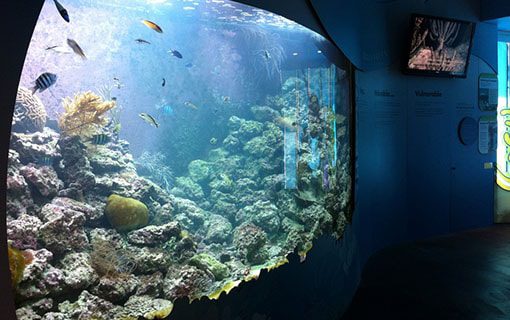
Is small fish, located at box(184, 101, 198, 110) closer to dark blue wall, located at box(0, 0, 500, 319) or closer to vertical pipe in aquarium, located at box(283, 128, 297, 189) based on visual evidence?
vertical pipe in aquarium, located at box(283, 128, 297, 189)

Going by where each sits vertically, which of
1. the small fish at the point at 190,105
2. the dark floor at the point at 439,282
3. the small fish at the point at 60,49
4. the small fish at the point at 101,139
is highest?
the small fish at the point at 60,49

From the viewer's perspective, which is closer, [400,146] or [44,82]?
[44,82]

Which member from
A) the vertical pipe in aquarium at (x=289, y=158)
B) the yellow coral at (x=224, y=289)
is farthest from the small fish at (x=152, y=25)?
the yellow coral at (x=224, y=289)

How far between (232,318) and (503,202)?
22.9 feet

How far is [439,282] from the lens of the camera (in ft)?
15.3

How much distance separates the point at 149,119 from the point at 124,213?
0.69m

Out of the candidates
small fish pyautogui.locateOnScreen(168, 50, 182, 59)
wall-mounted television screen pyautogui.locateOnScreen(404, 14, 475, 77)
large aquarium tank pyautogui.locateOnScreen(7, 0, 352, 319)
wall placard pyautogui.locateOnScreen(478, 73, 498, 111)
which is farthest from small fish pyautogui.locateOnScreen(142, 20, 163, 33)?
wall placard pyautogui.locateOnScreen(478, 73, 498, 111)

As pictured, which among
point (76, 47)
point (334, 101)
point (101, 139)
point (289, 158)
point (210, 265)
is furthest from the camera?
point (334, 101)

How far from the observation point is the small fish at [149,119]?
2686mm

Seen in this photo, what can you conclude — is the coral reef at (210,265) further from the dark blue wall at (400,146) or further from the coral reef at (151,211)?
the dark blue wall at (400,146)

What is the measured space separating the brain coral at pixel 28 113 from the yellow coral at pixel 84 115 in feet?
0.49

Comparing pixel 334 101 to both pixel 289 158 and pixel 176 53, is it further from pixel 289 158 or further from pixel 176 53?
pixel 176 53

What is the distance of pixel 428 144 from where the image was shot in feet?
22.3

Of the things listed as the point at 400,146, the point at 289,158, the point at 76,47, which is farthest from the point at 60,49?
the point at 400,146
